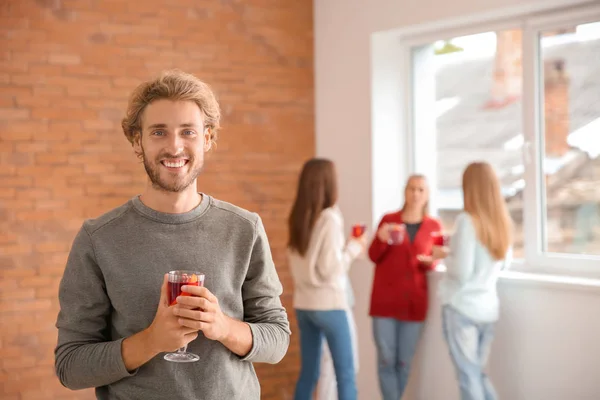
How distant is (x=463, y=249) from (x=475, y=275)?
6.6 inches

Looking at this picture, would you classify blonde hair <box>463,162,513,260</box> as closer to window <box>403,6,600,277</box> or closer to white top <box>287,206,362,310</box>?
window <box>403,6,600,277</box>

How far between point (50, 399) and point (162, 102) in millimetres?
3467

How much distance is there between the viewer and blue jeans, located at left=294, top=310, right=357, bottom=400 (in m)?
4.30

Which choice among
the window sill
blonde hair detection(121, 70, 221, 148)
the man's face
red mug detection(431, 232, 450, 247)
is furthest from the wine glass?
the window sill

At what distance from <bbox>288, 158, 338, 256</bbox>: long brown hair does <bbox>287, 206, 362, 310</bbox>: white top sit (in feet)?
0.11

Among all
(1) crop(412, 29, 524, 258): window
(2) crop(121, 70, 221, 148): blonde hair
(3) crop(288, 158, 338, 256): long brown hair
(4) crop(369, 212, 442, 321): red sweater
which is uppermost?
(1) crop(412, 29, 524, 258): window

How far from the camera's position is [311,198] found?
169 inches

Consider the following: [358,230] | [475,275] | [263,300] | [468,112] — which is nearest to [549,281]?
[475,275]

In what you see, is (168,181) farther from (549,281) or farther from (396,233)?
(549,281)

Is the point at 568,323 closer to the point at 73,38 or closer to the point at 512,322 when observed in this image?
the point at 512,322

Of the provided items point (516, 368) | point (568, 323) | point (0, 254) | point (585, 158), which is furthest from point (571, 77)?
point (0, 254)

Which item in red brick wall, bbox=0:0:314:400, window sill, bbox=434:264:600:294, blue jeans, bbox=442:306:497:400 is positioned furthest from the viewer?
red brick wall, bbox=0:0:314:400

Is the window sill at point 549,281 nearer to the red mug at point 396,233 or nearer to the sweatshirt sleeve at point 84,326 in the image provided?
the red mug at point 396,233

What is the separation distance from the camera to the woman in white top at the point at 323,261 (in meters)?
4.26
